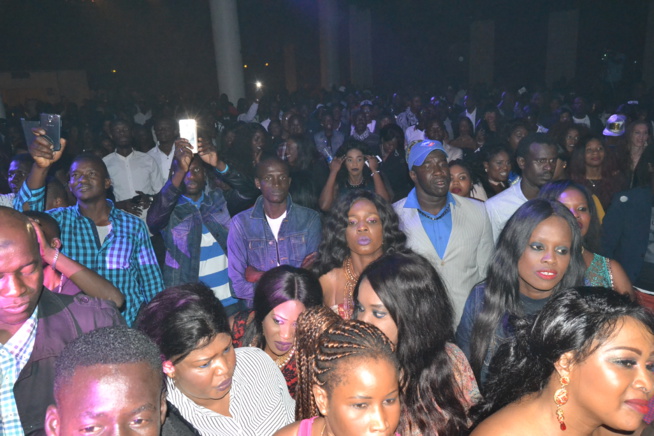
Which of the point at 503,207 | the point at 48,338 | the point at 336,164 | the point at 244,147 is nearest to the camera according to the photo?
the point at 48,338

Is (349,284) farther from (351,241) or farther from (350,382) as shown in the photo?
(350,382)

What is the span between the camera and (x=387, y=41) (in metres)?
25.2

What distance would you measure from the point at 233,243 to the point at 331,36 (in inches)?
761

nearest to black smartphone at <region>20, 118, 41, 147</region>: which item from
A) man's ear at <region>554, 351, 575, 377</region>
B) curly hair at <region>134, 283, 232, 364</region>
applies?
curly hair at <region>134, 283, 232, 364</region>

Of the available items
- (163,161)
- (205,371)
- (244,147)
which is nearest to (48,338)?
(205,371)

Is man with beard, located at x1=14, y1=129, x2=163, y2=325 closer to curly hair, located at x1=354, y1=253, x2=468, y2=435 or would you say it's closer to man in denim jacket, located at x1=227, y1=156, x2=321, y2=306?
man in denim jacket, located at x1=227, y1=156, x2=321, y2=306

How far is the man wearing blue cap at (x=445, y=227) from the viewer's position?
12.3 ft

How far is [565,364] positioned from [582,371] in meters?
0.06

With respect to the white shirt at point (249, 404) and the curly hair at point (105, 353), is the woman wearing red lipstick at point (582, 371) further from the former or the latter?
the curly hair at point (105, 353)

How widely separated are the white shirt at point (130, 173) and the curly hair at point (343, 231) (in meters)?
3.61

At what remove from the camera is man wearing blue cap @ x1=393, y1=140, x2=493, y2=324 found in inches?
Result: 148

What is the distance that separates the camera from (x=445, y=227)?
3891mm

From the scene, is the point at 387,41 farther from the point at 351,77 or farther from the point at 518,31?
the point at 518,31

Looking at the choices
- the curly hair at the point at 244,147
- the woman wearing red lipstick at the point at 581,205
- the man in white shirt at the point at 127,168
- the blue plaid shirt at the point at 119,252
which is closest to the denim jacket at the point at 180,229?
the blue plaid shirt at the point at 119,252
